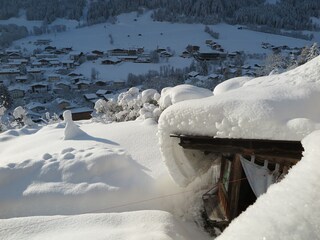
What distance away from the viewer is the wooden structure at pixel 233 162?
3.34 m

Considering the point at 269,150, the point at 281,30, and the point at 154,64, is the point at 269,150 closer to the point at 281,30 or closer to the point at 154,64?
the point at 154,64

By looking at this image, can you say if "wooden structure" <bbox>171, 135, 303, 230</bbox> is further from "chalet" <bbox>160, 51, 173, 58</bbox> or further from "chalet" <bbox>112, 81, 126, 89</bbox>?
"chalet" <bbox>160, 51, 173, 58</bbox>

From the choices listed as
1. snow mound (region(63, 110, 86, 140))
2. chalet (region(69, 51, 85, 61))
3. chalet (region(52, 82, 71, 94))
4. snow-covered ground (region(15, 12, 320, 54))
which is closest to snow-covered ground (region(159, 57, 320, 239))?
snow mound (region(63, 110, 86, 140))

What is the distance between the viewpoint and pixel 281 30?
210 feet

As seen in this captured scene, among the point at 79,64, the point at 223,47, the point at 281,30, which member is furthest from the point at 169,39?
the point at 281,30

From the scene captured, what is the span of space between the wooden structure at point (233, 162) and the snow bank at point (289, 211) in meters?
1.77

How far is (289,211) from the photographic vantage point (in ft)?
4.45

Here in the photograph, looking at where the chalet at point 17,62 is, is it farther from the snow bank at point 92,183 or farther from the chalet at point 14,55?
the snow bank at point 92,183

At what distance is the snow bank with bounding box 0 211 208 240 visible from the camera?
3.58m

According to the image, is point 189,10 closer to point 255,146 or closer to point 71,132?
point 71,132

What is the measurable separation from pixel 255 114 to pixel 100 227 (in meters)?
2.14

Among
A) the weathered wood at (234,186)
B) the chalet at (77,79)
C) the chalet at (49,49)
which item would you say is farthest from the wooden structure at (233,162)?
the chalet at (49,49)

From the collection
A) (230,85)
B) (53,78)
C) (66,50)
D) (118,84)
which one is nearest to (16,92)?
(53,78)

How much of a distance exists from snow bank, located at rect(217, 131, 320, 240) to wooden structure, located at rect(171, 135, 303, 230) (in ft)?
5.82
